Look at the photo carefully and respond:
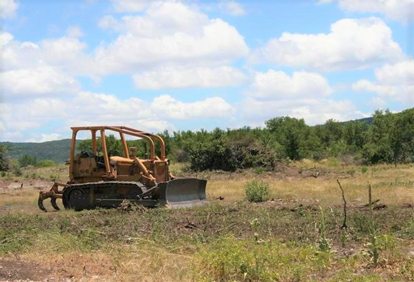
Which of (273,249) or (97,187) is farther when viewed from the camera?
(97,187)

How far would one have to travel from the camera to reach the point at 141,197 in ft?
55.5

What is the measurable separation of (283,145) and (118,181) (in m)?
48.5

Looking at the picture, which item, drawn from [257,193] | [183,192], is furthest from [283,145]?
[183,192]

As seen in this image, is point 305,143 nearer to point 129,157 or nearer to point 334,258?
point 129,157

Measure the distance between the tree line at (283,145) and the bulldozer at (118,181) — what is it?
3.98 meters

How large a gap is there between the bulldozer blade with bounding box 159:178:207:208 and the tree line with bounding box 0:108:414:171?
4.34m

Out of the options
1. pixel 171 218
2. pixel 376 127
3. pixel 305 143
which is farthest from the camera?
pixel 305 143

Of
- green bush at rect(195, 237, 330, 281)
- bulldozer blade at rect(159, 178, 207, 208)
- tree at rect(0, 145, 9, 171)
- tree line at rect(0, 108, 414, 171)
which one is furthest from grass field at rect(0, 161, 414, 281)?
tree at rect(0, 145, 9, 171)

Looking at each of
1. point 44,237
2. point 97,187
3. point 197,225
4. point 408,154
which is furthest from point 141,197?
point 408,154

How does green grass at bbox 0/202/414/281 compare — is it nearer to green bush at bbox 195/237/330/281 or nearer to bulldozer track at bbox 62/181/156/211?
green bush at bbox 195/237/330/281

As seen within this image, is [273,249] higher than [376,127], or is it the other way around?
[376,127]

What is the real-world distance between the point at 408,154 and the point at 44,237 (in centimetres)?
5086

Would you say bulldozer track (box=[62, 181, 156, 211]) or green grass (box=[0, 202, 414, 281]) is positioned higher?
bulldozer track (box=[62, 181, 156, 211])

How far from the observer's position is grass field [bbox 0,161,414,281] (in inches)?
296
